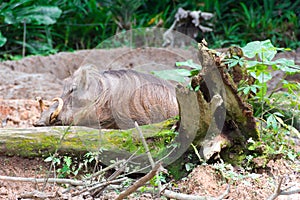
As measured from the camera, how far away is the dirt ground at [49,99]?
1953mm

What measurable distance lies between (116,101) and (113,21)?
15.9 ft

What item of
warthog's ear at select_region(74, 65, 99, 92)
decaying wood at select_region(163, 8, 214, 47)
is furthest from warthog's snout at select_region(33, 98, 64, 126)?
decaying wood at select_region(163, 8, 214, 47)

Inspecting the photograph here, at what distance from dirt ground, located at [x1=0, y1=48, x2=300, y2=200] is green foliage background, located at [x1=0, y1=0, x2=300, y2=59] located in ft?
2.77

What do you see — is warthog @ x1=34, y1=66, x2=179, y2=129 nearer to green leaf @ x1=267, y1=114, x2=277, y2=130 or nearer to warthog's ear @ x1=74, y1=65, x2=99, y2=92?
warthog's ear @ x1=74, y1=65, x2=99, y2=92

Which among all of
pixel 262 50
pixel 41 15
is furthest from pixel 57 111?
pixel 41 15

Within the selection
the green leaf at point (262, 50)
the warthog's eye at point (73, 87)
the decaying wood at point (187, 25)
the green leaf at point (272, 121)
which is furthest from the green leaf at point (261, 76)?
the decaying wood at point (187, 25)

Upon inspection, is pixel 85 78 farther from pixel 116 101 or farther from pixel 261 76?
pixel 261 76

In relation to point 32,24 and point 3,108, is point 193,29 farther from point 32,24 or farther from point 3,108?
point 3,108

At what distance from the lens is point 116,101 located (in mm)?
2365

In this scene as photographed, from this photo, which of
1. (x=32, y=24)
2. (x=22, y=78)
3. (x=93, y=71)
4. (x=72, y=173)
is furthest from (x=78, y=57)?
(x=72, y=173)

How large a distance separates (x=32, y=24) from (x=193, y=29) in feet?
7.16

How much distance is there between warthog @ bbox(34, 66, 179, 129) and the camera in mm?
2348

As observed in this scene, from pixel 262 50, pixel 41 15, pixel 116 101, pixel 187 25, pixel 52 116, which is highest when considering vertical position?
pixel 262 50

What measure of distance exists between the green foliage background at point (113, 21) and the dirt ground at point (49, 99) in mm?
845
